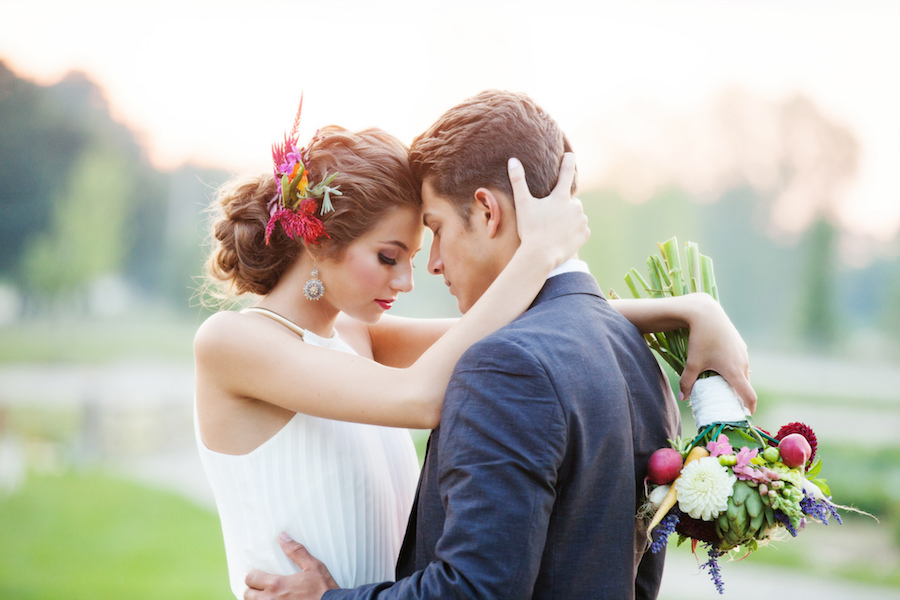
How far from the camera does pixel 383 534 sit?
197 cm

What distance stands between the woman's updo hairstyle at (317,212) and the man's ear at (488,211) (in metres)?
0.27

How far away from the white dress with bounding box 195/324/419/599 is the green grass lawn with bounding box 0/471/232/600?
24.8 feet

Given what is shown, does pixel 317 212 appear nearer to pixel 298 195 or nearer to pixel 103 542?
pixel 298 195

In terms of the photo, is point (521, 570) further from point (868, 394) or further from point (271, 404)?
point (868, 394)

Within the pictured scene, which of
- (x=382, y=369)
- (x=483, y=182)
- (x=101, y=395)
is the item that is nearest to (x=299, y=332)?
(x=382, y=369)

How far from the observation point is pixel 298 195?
77.2 inches

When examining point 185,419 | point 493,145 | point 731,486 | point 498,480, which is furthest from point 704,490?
point 185,419

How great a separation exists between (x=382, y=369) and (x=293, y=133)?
0.75 m

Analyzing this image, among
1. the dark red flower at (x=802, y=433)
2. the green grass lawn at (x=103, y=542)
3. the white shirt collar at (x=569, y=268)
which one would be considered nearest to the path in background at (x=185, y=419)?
the green grass lawn at (x=103, y=542)

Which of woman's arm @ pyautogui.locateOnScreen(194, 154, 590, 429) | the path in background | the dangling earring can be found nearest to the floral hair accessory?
the dangling earring

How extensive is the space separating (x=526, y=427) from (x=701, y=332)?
70cm

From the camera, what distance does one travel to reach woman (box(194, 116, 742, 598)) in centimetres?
169

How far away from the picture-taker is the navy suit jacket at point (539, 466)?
130cm

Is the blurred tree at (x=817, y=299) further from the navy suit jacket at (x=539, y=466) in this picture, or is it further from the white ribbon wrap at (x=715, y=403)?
the navy suit jacket at (x=539, y=466)
